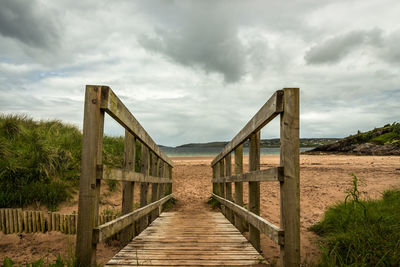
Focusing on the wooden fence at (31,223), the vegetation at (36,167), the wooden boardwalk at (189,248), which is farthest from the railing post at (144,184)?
the vegetation at (36,167)

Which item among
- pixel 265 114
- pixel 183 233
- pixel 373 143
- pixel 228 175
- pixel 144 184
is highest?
pixel 373 143

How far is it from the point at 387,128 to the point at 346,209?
27.7 meters

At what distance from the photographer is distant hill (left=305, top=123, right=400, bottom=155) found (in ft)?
68.5

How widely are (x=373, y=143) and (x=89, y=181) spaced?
26.5 m

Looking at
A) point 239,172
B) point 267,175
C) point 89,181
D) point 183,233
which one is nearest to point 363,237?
point 267,175

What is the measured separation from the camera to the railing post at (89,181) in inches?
83.3

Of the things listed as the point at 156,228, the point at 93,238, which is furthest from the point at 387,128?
the point at 93,238

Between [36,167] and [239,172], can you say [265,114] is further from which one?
[36,167]

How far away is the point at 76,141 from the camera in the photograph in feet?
26.2

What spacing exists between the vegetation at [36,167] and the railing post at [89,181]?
3.84 m

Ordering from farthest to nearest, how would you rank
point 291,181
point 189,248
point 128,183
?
point 128,183
point 189,248
point 291,181

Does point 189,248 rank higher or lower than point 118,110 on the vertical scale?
lower

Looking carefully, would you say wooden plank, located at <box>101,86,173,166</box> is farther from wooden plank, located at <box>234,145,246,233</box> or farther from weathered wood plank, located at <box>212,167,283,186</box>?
wooden plank, located at <box>234,145,246,233</box>

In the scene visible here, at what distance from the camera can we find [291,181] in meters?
2.10
